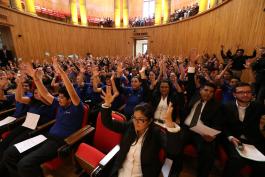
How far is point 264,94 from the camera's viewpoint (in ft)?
8.86

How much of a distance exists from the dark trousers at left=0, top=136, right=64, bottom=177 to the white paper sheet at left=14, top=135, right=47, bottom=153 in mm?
34

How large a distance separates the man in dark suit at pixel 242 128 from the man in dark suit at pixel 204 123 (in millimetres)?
129

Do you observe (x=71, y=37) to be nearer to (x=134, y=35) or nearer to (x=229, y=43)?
(x=134, y=35)

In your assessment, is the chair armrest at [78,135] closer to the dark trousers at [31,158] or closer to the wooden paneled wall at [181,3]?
the dark trousers at [31,158]

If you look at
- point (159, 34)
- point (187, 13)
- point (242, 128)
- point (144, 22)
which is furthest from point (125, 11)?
point (242, 128)

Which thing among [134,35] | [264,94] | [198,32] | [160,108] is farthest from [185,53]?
[160,108]

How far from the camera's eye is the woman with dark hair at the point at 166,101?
213 centimetres

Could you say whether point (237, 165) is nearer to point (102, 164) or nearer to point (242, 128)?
point (242, 128)

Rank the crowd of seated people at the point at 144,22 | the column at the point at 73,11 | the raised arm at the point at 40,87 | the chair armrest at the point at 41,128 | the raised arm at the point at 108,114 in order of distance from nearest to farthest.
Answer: the raised arm at the point at 108,114, the chair armrest at the point at 41,128, the raised arm at the point at 40,87, the column at the point at 73,11, the crowd of seated people at the point at 144,22

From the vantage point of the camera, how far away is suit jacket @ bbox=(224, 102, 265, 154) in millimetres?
1583

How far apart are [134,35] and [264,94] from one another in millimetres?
10768

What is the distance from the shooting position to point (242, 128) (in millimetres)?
1652

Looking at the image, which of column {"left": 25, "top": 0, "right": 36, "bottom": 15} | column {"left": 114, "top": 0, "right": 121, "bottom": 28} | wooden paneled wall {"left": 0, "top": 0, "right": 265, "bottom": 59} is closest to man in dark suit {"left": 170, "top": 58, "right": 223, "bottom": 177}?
wooden paneled wall {"left": 0, "top": 0, "right": 265, "bottom": 59}

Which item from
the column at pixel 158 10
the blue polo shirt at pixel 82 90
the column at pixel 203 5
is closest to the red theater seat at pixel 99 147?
the blue polo shirt at pixel 82 90
